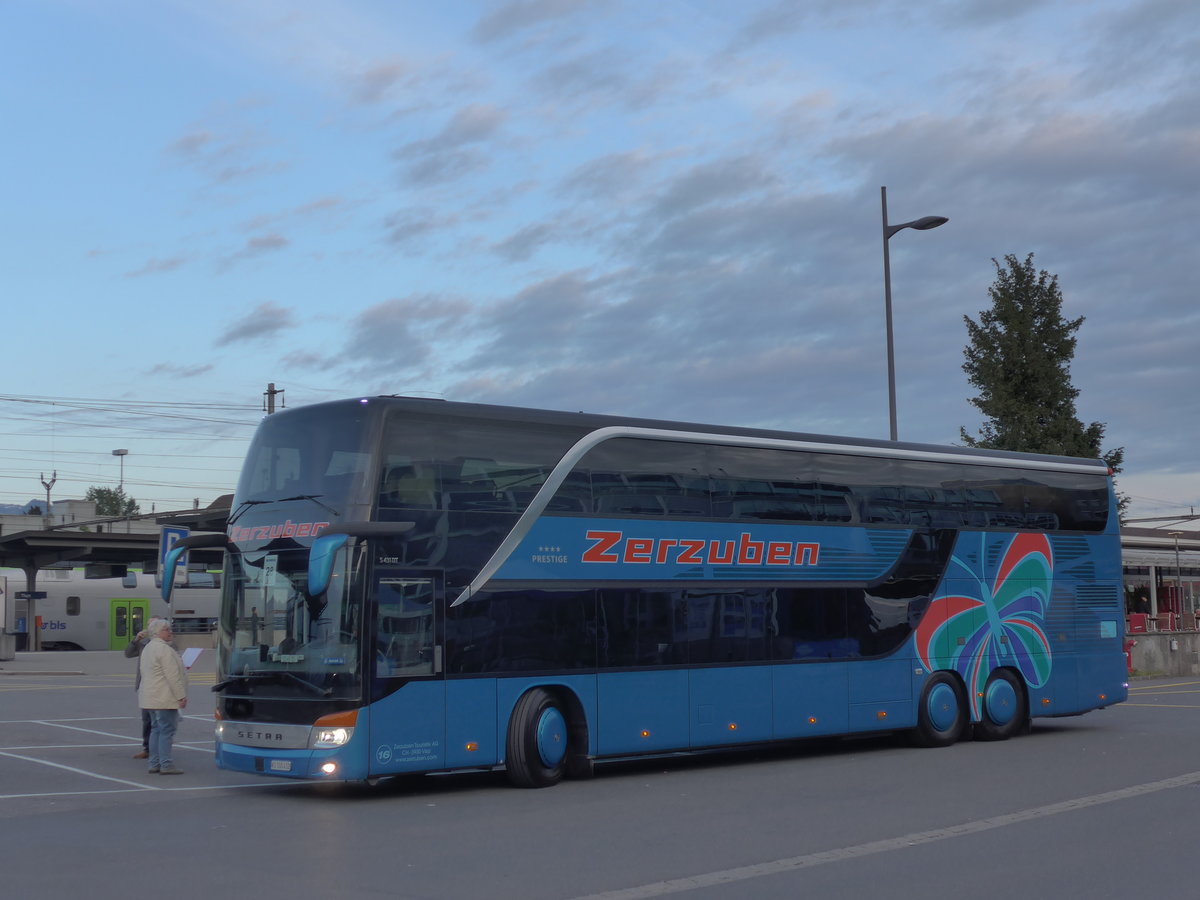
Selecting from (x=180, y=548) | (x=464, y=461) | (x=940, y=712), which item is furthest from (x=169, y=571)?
(x=940, y=712)

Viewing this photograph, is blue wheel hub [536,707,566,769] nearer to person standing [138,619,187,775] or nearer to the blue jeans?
person standing [138,619,187,775]

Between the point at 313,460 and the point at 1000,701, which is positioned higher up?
the point at 313,460

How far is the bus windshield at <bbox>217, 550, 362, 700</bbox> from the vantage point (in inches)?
539

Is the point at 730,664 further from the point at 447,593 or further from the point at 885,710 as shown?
the point at 447,593

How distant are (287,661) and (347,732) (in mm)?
995

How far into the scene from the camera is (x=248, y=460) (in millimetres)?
15078

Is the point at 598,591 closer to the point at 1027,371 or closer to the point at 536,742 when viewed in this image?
the point at 536,742

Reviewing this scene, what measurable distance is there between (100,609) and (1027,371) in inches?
1859

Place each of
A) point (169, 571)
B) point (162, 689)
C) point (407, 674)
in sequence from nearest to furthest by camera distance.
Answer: point (407, 674), point (169, 571), point (162, 689)

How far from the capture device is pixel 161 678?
1608 centimetres

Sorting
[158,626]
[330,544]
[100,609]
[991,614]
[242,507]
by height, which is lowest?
[991,614]

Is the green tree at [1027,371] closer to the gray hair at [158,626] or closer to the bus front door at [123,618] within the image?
the gray hair at [158,626]

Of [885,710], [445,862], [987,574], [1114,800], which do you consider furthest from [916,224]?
[445,862]

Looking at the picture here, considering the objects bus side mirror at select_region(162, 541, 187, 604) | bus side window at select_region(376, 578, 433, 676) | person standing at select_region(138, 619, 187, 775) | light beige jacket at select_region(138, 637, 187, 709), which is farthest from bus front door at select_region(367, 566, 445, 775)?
light beige jacket at select_region(138, 637, 187, 709)
